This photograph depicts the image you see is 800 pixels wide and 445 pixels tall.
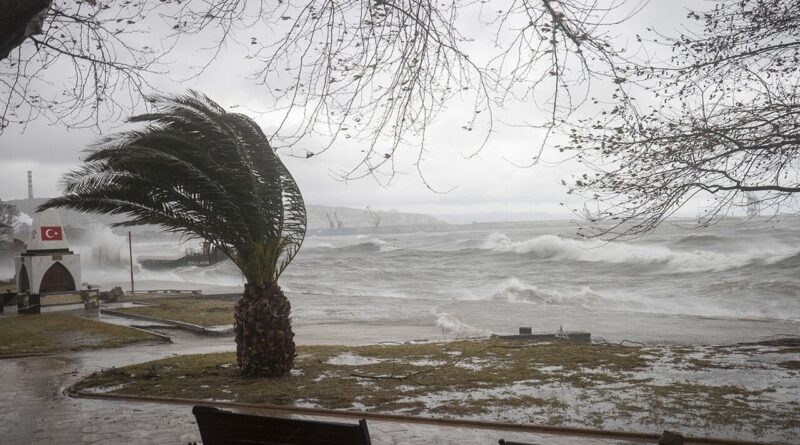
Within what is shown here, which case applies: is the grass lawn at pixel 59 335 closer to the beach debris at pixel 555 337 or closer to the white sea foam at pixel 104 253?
the beach debris at pixel 555 337

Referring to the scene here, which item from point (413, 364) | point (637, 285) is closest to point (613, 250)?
point (637, 285)

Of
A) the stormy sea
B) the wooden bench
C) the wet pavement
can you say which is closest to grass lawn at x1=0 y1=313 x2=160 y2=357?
the wet pavement

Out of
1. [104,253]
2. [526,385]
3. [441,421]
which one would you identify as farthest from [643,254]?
[104,253]

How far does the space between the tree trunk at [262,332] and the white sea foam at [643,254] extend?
24.5 meters

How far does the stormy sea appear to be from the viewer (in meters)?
18.3

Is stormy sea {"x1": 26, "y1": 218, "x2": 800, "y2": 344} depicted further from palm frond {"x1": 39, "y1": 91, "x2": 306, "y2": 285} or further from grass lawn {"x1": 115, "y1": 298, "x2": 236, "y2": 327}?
palm frond {"x1": 39, "y1": 91, "x2": 306, "y2": 285}

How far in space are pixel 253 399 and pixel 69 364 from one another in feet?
18.4

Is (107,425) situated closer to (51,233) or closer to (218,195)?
(218,195)

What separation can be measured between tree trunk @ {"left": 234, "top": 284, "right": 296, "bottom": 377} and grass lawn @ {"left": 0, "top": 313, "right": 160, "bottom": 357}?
20.8ft

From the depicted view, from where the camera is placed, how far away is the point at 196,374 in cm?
902

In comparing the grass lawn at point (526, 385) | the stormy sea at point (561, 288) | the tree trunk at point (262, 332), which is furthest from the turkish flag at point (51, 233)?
the tree trunk at point (262, 332)

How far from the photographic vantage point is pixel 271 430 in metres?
2.86

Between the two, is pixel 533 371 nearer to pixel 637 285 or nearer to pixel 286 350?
pixel 286 350

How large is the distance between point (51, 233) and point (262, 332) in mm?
17178
